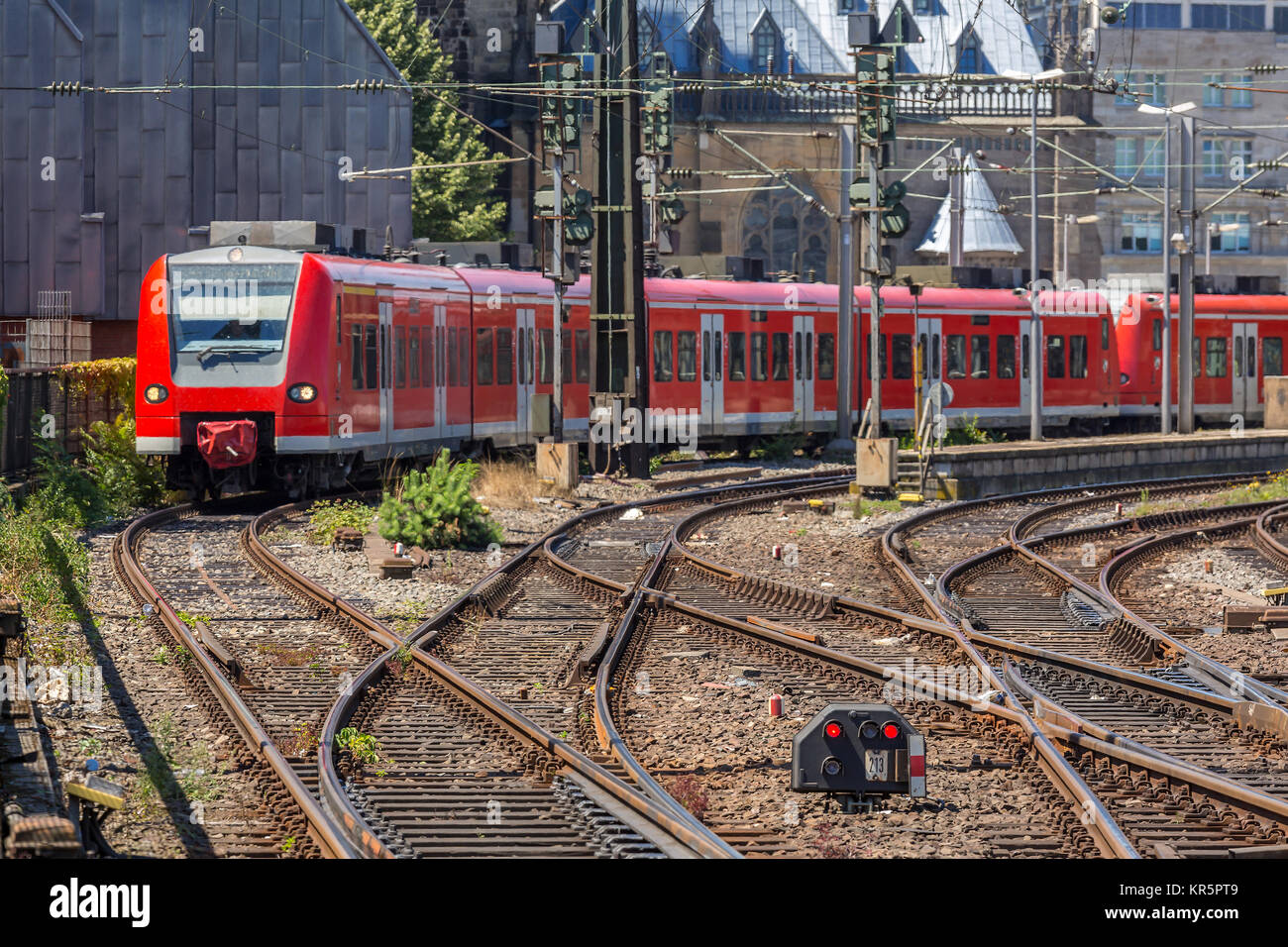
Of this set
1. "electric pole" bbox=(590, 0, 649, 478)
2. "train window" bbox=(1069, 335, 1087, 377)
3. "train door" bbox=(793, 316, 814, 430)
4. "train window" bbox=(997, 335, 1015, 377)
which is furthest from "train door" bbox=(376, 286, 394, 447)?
"train window" bbox=(1069, 335, 1087, 377)

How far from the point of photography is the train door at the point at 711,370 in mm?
33156

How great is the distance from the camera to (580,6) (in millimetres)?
69562

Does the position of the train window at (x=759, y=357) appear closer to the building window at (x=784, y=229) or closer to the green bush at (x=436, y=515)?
the green bush at (x=436, y=515)

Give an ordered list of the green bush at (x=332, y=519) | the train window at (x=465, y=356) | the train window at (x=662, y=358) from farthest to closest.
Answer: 1. the train window at (x=662, y=358)
2. the train window at (x=465, y=356)
3. the green bush at (x=332, y=519)

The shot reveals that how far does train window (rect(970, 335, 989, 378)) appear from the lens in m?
37.8

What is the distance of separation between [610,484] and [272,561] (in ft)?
38.6

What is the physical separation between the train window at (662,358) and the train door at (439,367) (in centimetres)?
613

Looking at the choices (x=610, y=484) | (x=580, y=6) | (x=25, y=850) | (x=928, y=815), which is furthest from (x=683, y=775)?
(x=580, y=6)

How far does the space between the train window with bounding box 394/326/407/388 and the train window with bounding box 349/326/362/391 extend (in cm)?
130

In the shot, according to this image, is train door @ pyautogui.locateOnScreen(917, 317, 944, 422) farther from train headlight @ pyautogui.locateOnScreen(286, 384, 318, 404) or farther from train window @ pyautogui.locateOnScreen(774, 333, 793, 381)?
train headlight @ pyautogui.locateOnScreen(286, 384, 318, 404)

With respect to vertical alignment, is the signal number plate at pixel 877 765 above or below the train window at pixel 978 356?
below

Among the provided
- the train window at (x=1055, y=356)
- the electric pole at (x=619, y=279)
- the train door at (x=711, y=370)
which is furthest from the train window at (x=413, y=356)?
the train window at (x=1055, y=356)

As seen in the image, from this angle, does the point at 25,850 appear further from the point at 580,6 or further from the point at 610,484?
the point at 580,6

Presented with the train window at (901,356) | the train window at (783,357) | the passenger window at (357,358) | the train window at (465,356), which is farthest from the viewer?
the train window at (901,356)
